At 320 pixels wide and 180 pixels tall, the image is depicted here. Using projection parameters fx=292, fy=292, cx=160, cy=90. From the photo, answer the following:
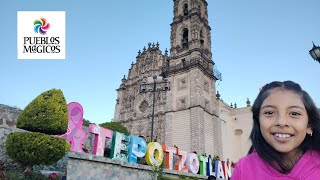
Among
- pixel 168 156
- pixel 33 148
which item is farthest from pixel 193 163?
pixel 33 148

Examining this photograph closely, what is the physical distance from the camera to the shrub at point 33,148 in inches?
364

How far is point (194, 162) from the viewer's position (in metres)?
17.3

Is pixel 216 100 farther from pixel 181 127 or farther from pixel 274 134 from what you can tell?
pixel 274 134

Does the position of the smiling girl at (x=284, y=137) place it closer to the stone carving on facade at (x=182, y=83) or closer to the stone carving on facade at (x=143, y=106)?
the stone carving on facade at (x=182, y=83)

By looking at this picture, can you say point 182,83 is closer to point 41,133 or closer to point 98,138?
point 98,138

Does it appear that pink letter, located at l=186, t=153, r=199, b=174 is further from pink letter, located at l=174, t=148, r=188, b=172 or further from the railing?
the railing

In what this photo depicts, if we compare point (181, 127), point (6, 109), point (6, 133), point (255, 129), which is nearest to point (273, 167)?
point (255, 129)

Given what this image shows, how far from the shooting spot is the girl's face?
179cm

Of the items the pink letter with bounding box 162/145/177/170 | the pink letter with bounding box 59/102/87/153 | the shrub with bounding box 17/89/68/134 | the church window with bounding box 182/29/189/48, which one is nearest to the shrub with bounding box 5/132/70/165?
the shrub with bounding box 17/89/68/134

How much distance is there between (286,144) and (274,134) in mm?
90

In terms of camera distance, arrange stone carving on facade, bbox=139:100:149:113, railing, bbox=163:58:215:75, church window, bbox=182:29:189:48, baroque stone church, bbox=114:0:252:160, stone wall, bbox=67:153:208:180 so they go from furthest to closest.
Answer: church window, bbox=182:29:189:48 < stone carving on facade, bbox=139:100:149:113 < railing, bbox=163:58:215:75 < baroque stone church, bbox=114:0:252:160 < stone wall, bbox=67:153:208:180

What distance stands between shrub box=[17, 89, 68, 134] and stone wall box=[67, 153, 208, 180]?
1.28 metres

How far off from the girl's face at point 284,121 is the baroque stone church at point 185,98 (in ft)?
89.2

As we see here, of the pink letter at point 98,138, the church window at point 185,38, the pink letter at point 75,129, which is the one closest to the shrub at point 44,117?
the pink letter at point 75,129
